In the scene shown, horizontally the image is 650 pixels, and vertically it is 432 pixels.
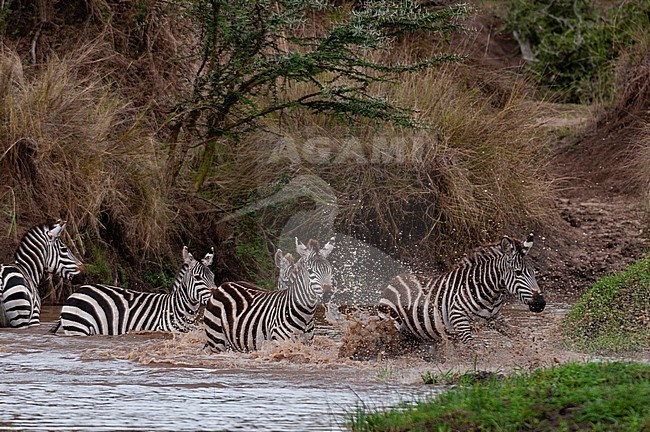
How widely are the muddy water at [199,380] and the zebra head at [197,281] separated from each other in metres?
0.61

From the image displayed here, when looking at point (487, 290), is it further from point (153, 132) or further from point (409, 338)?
point (153, 132)

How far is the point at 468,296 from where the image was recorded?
34.7ft

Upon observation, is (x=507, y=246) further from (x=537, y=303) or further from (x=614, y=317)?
(x=614, y=317)

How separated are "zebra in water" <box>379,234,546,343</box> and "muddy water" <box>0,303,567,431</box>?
1.17 feet

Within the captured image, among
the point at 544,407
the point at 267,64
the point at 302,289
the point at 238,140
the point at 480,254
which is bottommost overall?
the point at 544,407

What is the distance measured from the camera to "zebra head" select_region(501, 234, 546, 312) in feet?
34.7

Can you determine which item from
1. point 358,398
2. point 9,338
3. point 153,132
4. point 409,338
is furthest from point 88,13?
point 358,398

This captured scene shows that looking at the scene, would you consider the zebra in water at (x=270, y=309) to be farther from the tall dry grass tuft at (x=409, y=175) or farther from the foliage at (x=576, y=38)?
the foliage at (x=576, y=38)

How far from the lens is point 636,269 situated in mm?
12023

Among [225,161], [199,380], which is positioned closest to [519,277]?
[199,380]

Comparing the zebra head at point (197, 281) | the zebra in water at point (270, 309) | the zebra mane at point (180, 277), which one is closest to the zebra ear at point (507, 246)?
the zebra in water at point (270, 309)

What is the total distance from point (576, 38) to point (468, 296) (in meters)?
17.7

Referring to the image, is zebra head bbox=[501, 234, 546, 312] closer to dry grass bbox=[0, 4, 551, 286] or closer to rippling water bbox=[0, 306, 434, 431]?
rippling water bbox=[0, 306, 434, 431]

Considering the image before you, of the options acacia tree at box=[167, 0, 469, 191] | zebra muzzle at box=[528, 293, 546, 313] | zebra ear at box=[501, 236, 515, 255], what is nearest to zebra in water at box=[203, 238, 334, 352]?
zebra ear at box=[501, 236, 515, 255]
